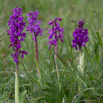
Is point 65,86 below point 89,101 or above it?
above

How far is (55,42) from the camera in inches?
99.2

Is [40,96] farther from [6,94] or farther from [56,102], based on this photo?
[6,94]

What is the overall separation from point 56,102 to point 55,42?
2.76 ft

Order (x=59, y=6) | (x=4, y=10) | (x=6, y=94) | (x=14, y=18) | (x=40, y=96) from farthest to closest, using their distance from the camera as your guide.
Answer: (x=59, y=6)
(x=4, y=10)
(x=6, y=94)
(x=40, y=96)
(x=14, y=18)

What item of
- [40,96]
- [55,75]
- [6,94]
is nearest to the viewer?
[40,96]

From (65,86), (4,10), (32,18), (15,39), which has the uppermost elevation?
(4,10)

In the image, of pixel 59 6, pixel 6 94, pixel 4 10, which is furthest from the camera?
pixel 59 6

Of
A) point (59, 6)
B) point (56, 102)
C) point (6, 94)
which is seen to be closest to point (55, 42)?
point (56, 102)

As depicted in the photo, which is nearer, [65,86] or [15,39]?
[15,39]

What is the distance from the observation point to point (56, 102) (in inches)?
86.2

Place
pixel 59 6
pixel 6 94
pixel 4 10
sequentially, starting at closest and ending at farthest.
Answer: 1. pixel 6 94
2. pixel 4 10
3. pixel 59 6

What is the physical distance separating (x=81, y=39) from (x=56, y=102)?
0.93 metres

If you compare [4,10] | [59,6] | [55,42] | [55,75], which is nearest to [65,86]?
[55,75]

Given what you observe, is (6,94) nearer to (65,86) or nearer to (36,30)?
(65,86)
